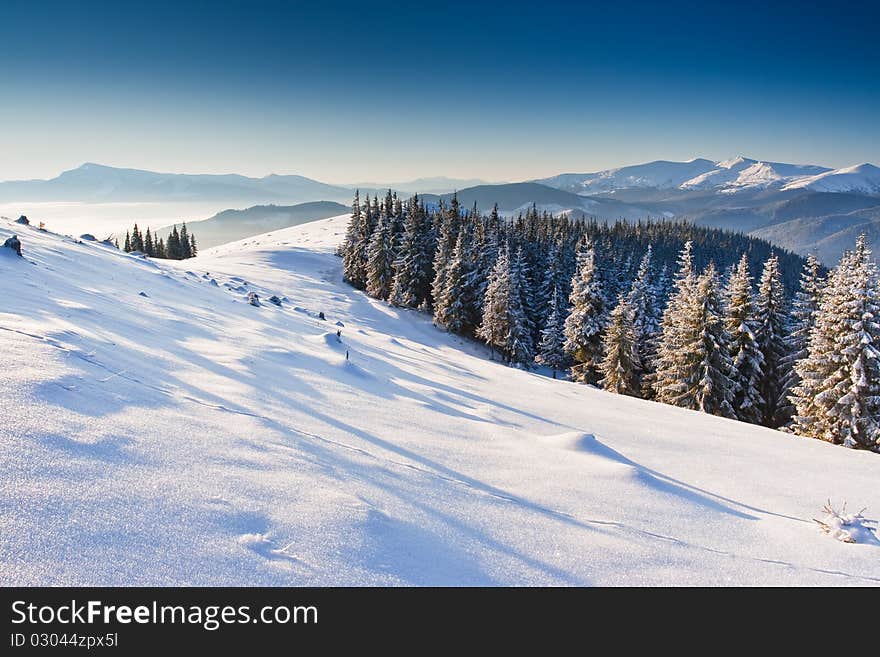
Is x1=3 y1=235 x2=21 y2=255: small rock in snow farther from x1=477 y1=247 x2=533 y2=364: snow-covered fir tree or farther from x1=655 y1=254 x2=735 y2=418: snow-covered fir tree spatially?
x1=477 y1=247 x2=533 y2=364: snow-covered fir tree

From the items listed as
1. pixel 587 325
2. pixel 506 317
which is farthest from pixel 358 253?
pixel 587 325

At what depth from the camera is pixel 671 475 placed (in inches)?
323

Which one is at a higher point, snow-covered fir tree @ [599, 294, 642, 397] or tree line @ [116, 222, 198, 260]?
tree line @ [116, 222, 198, 260]

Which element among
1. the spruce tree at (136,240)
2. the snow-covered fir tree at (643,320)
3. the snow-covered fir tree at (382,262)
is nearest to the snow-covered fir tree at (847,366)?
the snow-covered fir tree at (643,320)

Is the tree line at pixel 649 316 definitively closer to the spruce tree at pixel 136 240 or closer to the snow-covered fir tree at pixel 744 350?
the snow-covered fir tree at pixel 744 350

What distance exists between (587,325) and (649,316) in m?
7.26

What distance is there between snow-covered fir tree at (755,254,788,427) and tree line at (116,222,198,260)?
96.8m

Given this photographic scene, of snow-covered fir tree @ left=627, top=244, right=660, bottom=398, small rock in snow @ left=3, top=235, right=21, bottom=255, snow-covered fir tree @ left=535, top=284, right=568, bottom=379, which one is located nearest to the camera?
small rock in snow @ left=3, top=235, right=21, bottom=255

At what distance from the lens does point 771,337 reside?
98.2 ft

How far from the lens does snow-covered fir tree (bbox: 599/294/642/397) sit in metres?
33.1

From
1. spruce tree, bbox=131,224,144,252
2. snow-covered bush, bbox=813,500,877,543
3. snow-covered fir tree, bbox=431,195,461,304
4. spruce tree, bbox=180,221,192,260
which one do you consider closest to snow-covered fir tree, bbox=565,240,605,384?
snow-covered fir tree, bbox=431,195,461,304
